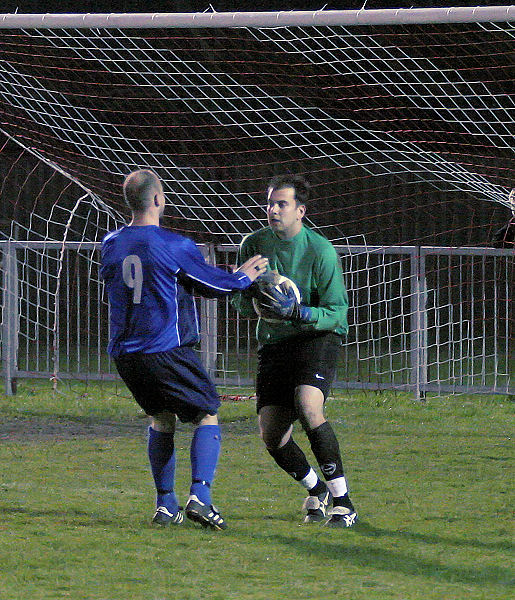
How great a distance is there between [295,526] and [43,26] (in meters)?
4.62

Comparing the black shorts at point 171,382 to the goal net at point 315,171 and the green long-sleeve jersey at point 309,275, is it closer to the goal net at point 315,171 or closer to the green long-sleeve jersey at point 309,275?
the green long-sleeve jersey at point 309,275

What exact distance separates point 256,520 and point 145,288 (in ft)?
4.15

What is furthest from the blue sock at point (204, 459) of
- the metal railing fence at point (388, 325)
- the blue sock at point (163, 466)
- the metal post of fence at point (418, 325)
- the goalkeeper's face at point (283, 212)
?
the metal post of fence at point (418, 325)

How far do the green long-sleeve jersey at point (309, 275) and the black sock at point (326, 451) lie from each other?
1.53 feet

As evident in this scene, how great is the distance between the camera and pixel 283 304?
5539 millimetres

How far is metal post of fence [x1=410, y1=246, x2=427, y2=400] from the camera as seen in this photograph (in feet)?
35.9

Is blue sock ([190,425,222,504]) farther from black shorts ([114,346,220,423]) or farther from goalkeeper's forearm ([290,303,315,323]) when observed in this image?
goalkeeper's forearm ([290,303,315,323])

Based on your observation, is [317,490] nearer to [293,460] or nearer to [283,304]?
[293,460]

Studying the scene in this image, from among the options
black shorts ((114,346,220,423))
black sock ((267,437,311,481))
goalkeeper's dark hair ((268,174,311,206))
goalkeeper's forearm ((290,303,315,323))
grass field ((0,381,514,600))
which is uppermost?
goalkeeper's dark hair ((268,174,311,206))

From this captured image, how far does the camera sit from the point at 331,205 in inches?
747

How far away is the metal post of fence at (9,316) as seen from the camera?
11.5 m

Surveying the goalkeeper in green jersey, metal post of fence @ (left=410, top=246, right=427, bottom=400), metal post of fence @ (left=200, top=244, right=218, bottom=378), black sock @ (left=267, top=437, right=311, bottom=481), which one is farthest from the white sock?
metal post of fence @ (left=200, top=244, right=218, bottom=378)

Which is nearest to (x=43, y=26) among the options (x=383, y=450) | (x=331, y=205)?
(x=383, y=450)

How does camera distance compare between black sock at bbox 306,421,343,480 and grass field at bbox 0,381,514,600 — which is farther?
black sock at bbox 306,421,343,480
